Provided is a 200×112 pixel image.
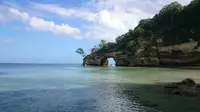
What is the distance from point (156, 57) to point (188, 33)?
11.9 m

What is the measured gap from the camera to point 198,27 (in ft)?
235

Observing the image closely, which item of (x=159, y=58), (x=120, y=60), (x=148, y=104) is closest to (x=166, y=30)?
(x=159, y=58)

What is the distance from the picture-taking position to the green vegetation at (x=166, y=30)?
71637 millimetres

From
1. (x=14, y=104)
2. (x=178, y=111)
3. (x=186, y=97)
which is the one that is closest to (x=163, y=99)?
(x=186, y=97)

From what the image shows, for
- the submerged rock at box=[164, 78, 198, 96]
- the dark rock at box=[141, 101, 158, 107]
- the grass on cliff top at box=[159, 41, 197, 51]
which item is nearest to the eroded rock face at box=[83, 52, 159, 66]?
the grass on cliff top at box=[159, 41, 197, 51]

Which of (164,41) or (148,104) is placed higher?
(164,41)

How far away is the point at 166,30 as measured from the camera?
82.7 meters

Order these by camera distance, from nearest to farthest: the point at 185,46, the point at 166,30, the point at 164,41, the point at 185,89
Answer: the point at 185,89, the point at 185,46, the point at 164,41, the point at 166,30

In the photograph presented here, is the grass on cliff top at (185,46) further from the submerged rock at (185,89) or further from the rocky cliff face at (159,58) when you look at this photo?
the submerged rock at (185,89)

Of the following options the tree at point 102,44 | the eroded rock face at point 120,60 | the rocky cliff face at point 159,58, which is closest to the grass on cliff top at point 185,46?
the rocky cliff face at point 159,58

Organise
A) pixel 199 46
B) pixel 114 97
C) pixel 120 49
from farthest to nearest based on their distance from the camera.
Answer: pixel 120 49 < pixel 199 46 < pixel 114 97

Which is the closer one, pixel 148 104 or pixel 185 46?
pixel 148 104

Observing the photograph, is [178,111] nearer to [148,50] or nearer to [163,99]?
[163,99]

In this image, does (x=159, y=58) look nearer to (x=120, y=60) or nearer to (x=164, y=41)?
(x=164, y=41)
